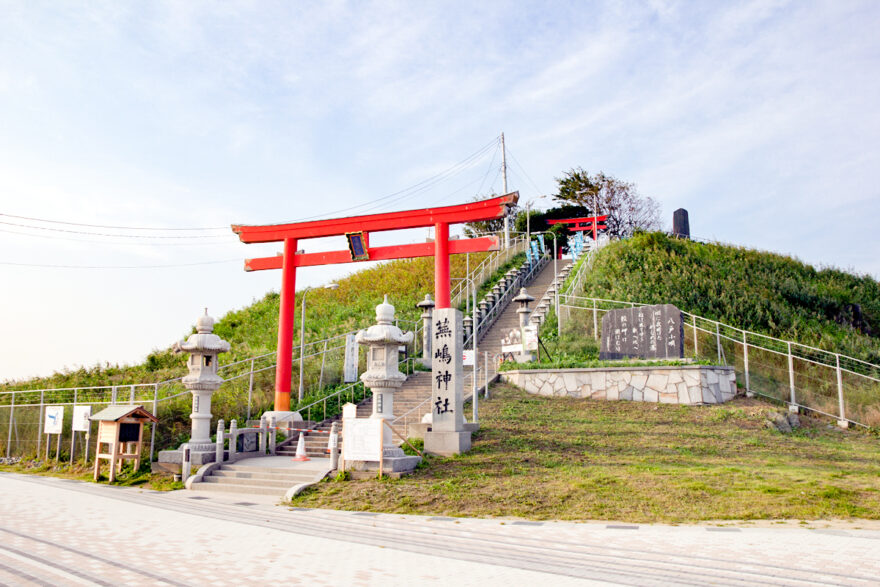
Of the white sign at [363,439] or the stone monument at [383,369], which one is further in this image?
the stone monument at [383,369]

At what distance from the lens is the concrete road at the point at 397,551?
20.1 ft

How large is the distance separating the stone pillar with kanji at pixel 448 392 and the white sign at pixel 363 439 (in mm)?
1684

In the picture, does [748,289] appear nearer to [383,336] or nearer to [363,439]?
[383,336]

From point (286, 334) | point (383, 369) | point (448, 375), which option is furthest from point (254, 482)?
point (286, 334)

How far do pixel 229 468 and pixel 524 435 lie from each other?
6552 millimetres

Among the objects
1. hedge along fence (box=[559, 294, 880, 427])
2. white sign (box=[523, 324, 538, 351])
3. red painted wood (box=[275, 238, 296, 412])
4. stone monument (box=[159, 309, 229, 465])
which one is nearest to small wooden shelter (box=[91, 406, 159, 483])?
stone monument (box=[159, 309, 229, 465])

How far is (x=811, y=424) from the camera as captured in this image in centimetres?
1631

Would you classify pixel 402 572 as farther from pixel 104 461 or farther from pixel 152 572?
pixel 104 461

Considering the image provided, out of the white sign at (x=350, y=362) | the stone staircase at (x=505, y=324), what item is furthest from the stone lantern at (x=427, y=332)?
the white sign at (x=350, y=362)

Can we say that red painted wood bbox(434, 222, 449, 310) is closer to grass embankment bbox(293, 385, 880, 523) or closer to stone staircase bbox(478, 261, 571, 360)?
grass embankment bbox(293, 385, 880, 523)

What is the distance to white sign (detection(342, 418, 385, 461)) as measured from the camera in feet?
39.5

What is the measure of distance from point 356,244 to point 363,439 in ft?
29.5

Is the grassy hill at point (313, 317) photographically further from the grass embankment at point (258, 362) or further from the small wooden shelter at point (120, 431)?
the small wooden shelter at point (120, 431)

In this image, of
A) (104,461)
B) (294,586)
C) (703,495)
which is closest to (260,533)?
(294,586)
